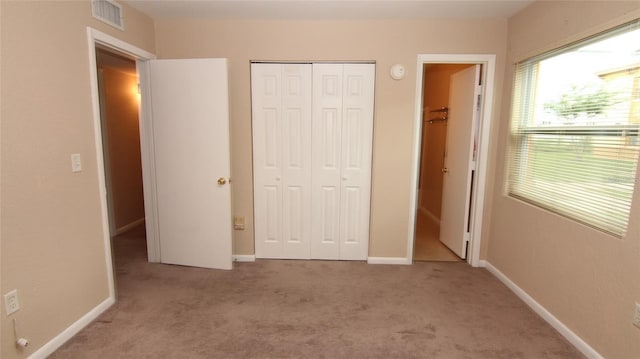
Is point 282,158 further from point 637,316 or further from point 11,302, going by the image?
point 637,316

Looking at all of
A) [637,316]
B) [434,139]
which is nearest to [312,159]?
[637,316]

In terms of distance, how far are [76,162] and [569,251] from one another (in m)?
3.39

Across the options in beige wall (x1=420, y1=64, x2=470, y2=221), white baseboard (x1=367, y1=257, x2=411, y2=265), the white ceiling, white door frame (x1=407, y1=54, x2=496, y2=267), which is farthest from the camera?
beige wall (x1=420, y1=64, x2=470, y2=221)

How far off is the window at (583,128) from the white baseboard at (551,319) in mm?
746

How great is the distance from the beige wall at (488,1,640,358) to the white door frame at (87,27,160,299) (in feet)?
11.0

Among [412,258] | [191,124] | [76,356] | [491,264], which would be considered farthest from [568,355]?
[191,124]

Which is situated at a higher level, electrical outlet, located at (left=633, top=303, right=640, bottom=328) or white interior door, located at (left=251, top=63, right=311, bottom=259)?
white interior door, located at (left=251, top=63, right=311, bottom=259)

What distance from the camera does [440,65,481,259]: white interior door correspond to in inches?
121

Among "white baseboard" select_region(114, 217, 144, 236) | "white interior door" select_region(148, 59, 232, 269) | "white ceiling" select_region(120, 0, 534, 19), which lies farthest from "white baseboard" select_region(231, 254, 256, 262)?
"white ceiling" select_region(120, 0, 534, 19)

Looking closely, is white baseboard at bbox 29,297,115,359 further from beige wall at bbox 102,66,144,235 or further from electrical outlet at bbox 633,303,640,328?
electrical outlet at bbox 633,303,640,328

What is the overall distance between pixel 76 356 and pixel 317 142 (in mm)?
2421

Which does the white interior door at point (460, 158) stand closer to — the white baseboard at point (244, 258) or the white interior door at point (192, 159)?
the white baseboard at point (244, 258)

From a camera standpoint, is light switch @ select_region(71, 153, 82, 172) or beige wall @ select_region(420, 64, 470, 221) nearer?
light switch @ select_region(71, 153, 82, 172)

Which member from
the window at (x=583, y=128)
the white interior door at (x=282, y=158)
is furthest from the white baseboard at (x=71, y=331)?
the window at (x=583, y=128)
